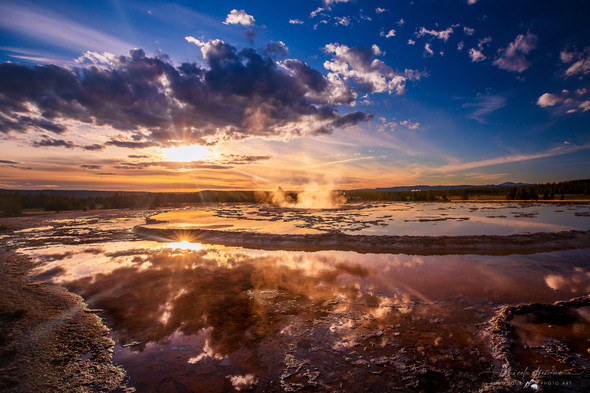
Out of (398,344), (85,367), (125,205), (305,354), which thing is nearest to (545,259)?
(398,344)

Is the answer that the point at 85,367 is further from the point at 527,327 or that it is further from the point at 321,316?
the point at 527,327

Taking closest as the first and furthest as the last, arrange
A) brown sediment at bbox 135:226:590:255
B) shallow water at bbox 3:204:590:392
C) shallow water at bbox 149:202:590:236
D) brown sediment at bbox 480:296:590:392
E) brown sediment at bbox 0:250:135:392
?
1. brown sediment at bbox 480:296:590:392
2. brown sediment at bbox 0:250:135:392
3. shallow water at bbox 3:204:590:392
4. brown sediment at bbox 135:226:590:255
5. shallow water at bbox 149:202:590:236

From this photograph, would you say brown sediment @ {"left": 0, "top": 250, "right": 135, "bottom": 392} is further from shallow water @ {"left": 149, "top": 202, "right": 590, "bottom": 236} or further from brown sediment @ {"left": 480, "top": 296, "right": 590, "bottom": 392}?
shallow water @ {"left": 149, "top": 202, "right": 590, "bottom": 236}

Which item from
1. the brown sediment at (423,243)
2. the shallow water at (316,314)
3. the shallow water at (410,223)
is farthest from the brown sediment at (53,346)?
the shallow water at (410,223)

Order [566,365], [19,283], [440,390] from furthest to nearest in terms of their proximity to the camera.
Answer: [19,283] → [566,365] → [440,390]

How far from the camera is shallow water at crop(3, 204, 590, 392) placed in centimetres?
421

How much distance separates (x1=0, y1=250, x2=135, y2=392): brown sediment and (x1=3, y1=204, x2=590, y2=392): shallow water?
316mm

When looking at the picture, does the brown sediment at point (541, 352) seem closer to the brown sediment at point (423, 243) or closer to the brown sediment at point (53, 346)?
the brown sediment at point (53, 346)

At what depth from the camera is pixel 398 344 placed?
497 cm

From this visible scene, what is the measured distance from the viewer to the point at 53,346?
16.5ft

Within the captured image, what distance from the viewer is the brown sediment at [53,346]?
13.3ft

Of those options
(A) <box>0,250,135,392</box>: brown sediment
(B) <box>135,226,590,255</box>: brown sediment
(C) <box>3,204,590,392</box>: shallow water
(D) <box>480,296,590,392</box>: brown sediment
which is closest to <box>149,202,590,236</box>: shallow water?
(B) <box>135,226,590,255</box>: brown sediment

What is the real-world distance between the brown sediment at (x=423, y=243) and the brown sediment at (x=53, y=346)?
9.21 meters

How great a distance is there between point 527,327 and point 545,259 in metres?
7.71
